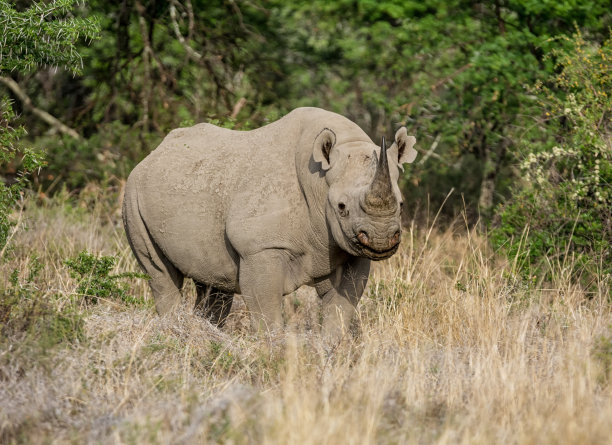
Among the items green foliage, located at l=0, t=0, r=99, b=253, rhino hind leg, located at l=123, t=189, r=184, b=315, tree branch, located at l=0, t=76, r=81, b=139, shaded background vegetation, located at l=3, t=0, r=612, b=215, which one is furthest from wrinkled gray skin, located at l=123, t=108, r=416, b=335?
tree branch, located at l=0, t=76, r=81, b=139

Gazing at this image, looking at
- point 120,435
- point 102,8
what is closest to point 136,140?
point 102,8

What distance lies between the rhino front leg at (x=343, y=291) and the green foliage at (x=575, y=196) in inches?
70.4

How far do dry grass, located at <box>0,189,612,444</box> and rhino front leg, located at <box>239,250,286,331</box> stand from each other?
0.22 meters

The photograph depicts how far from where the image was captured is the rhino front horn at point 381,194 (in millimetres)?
6020

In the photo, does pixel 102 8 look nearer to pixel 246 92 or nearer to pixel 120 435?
pixel 246 92

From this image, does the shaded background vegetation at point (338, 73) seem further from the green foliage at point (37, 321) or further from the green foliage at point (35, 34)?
the green foliage at point (37, 321)

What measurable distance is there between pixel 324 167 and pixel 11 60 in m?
2.71

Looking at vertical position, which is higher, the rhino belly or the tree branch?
the rhino belly

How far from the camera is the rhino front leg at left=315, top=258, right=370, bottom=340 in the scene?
685 centimetres

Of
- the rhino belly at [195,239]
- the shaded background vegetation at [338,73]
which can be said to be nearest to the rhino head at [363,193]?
the rhino belly at [195,239]

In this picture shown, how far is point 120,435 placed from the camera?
15.1 ft

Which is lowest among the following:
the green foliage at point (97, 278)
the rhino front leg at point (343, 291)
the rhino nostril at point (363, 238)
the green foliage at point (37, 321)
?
the green foliage at point (97, 278)

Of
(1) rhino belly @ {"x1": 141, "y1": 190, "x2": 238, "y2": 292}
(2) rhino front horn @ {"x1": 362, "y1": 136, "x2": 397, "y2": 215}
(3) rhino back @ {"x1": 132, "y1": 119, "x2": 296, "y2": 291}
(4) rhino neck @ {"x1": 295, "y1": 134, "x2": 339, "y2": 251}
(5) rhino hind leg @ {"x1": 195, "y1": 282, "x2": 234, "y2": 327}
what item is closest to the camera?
(2) rhino front horn @ {"x1": 362, "y1": 136, "x2": 397, "y2": 215}

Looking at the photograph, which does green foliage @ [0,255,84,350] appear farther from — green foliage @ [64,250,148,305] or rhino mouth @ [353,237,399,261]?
rhino mouth @ [353,237,399,261]
